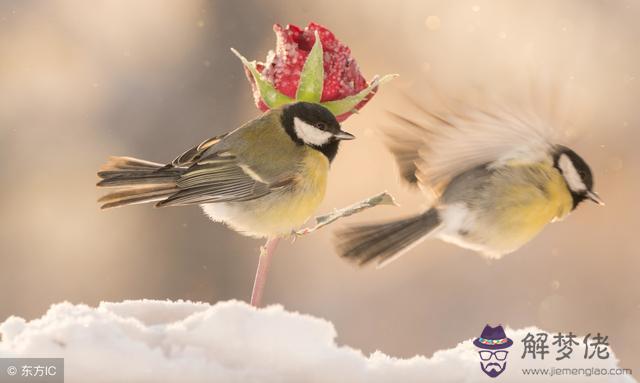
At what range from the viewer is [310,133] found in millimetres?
1485

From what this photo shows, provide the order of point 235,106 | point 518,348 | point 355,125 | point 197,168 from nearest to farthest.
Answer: point 518,348
point 197,168
point 355,125
point 235,106

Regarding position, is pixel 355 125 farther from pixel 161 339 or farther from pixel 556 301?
pixel 161 339

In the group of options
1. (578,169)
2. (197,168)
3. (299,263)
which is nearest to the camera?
(197,168)

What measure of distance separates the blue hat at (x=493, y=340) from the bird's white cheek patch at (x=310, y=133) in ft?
1.44

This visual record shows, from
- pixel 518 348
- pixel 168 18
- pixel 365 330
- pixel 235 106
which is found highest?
pixel 168 18

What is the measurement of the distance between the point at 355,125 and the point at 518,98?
146 cm

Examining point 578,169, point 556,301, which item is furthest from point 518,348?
point 556,301

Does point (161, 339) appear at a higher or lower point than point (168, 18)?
lower

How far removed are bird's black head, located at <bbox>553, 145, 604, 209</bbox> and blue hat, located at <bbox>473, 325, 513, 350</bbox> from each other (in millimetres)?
389

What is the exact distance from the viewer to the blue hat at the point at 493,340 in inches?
54.8

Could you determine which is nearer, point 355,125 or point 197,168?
point 197,168

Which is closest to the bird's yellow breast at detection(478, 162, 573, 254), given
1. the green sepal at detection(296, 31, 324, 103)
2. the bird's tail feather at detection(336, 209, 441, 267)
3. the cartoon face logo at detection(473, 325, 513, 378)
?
the bird's tail feather at detection(336, 209, 441, 267)

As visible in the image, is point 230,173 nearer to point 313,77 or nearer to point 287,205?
point 287,205

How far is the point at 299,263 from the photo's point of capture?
3.90m
